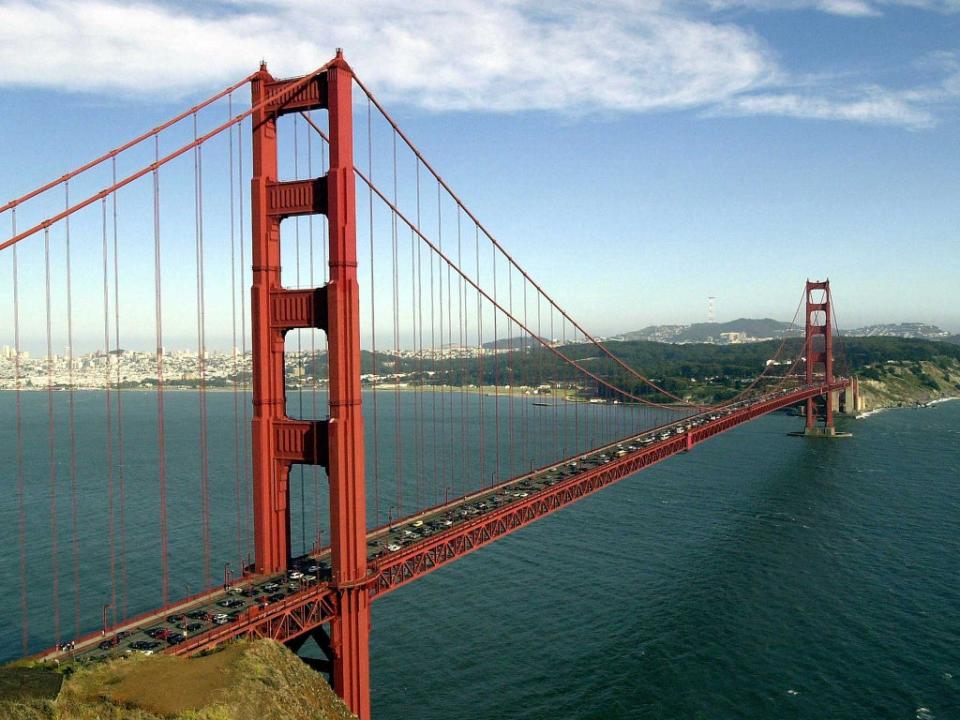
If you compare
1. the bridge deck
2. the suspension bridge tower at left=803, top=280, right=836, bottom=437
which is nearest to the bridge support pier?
the suspension bridge tower at left=803, top=280, right=836, bottom=437

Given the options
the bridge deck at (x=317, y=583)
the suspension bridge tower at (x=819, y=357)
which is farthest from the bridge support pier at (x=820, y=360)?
the bridge deck at (x=317, y=583)

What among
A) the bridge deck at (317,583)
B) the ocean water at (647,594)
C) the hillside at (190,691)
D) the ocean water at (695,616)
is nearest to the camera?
the hillside at (190,691)

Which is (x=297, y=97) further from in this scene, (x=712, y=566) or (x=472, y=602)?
(x=712, y=566)

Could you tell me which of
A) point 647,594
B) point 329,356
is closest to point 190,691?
point 329,356

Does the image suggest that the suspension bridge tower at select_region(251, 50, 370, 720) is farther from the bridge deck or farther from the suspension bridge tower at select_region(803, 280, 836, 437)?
the suspension bridge tower at select_region(803, 280, 836, 437)

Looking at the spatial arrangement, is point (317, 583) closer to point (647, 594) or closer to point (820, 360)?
point (647, 594)

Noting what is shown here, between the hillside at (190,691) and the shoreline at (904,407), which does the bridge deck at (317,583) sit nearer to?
the hillside at (190,691)

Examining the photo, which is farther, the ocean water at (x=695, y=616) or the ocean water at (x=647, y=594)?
the ocean water at (x=647, y=594)
